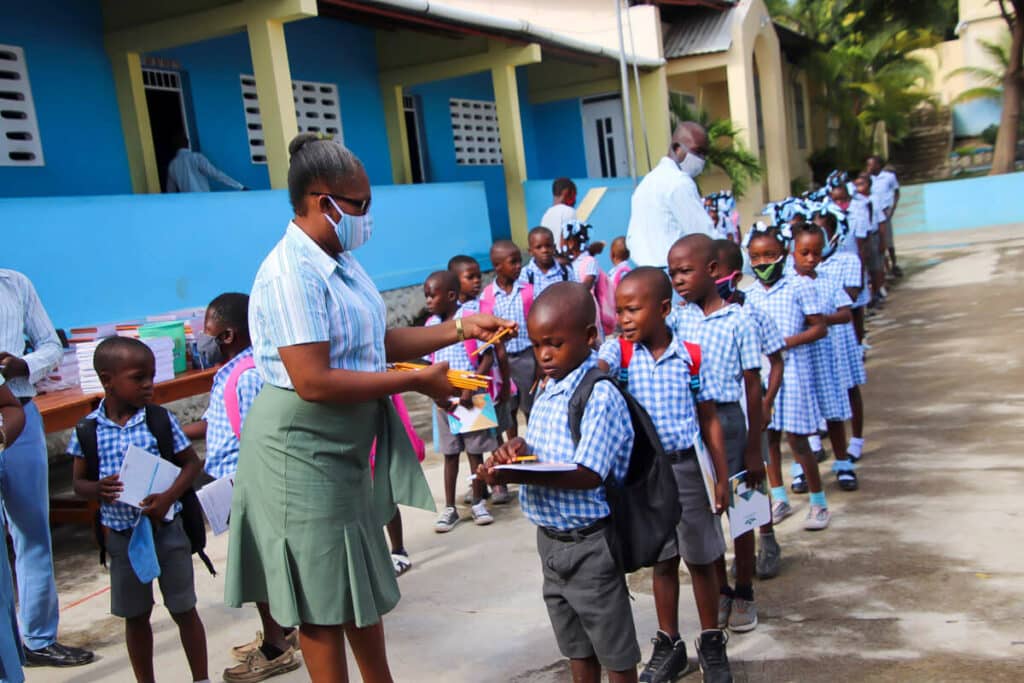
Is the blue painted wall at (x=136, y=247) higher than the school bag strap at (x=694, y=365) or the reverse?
higher

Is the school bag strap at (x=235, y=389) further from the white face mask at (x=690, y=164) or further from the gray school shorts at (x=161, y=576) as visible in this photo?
the white face mask at (x=690, y=164)

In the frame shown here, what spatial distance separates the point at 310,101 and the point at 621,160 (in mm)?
7493

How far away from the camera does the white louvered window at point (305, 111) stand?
427 inches

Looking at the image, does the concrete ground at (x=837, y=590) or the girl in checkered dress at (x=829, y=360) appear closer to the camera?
the concrete ground at (x=837, y=590)

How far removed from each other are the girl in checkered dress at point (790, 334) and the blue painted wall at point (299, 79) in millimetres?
7403

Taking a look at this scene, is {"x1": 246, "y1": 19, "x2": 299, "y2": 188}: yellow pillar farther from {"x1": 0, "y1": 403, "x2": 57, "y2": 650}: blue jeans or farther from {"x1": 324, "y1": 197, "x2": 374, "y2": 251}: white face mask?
{"x1": 324, "y1": 197, "x2": 374, "y2": 251}: white face mask

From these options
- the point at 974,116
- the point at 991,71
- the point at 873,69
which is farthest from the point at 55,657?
the point at 974,116

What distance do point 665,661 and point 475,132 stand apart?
42.9 feet

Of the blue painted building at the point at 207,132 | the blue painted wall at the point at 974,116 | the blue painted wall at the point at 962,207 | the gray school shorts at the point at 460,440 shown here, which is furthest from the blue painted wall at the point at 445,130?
the blue painted wall at the point at 974,116

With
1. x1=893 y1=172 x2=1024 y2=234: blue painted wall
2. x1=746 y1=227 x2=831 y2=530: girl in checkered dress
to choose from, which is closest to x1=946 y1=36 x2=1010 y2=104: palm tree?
x1=893 y1=172 x2=1024 y2=234: blue painted wall

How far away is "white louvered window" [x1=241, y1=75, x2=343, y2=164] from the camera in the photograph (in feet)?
35.6

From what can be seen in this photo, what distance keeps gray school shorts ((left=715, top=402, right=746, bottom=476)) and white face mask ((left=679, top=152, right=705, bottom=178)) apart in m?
2.07

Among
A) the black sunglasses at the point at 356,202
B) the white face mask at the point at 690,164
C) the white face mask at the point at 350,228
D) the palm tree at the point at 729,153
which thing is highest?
the palm tree at the point at 729,153

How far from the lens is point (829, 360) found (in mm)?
4992
